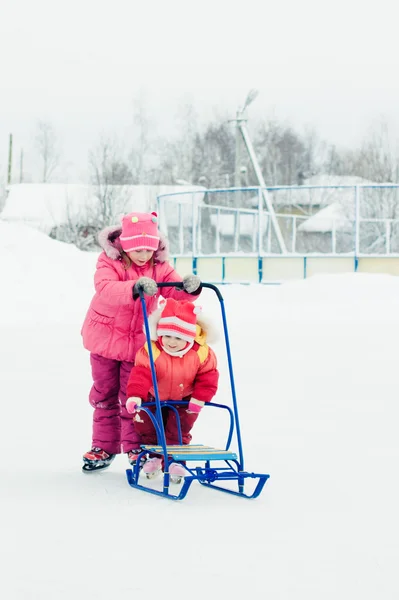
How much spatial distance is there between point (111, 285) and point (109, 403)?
69cm

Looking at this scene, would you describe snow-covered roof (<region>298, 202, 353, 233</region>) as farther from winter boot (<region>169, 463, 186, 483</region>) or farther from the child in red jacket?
winter boot (<region>169, 463, 186, 483</region>)

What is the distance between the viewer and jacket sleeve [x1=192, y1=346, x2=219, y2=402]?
470 cm

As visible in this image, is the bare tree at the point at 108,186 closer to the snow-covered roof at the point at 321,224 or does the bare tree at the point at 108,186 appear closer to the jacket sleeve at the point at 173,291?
the snow-covered roof at the point at 321,224

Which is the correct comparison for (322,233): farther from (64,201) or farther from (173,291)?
(64,201)

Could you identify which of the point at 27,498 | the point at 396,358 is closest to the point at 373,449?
the point at 27,498

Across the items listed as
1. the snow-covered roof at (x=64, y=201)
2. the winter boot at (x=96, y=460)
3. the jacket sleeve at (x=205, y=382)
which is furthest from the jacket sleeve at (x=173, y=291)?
the snow-covered roof at (x=64, y=201)

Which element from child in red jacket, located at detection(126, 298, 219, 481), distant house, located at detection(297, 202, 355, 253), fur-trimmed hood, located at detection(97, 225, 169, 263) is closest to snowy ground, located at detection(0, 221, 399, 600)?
child in red jacket, located at detection(126, 298, 219, 481)

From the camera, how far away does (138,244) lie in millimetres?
4781

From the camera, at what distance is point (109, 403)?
4996 mm

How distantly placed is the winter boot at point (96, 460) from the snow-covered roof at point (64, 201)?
4125 cm

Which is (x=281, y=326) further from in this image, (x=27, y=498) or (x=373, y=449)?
(x=27, y=498)

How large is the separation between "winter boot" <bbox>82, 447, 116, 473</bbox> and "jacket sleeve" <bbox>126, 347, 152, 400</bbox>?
455 mm

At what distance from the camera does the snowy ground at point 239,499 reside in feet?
10.2

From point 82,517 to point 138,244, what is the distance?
1.46 m
